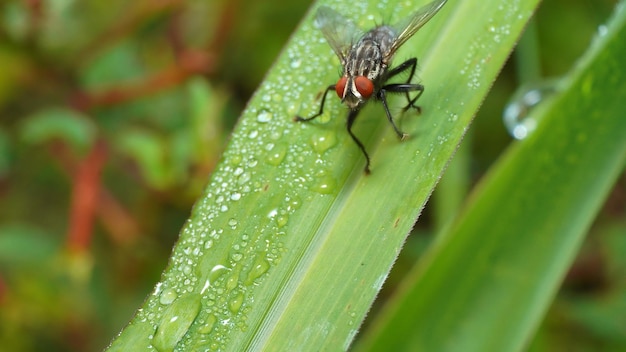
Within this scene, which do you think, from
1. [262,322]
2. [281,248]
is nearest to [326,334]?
[262,322]

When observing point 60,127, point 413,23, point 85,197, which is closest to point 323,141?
point 413,23

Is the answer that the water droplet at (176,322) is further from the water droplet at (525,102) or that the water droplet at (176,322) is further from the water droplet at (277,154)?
the water droplet at (525,102)

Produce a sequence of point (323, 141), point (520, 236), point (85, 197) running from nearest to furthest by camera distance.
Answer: point (520, 236) < point (323, 141) < point (85, 197)

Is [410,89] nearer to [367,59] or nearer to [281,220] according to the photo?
[367,59]

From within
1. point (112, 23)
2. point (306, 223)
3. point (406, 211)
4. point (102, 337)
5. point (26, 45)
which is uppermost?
point (406, 211)

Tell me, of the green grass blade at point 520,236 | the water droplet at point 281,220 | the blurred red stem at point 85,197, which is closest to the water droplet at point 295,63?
the water droplet at point 281,220

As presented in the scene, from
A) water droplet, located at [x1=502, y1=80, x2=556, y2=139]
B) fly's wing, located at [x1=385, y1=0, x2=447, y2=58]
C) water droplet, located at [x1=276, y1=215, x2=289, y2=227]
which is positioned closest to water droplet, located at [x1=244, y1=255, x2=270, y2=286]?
water droplet, located at [x1=276, y1=215, x2=289, y2=227]

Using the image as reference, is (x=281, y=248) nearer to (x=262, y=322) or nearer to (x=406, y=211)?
(x=262, y=322)
